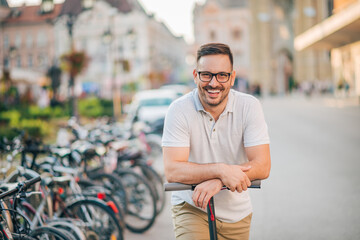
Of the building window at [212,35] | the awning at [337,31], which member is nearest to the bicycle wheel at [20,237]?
the awning at [337,31]

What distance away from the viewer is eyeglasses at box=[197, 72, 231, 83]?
2481 millimetres

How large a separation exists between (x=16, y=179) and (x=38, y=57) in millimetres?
52992

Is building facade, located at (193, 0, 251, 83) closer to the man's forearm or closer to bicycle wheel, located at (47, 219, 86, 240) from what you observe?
bicycle wheel, located at (47, 219, 86, 240)

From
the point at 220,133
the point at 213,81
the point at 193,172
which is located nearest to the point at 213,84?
the point at 213,81

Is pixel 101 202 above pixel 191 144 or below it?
below

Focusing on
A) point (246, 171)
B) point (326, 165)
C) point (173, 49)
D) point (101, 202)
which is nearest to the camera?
point (246, 171)

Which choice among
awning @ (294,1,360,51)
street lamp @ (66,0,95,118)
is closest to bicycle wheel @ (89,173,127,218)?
street lamp @ (66,0,95,118)

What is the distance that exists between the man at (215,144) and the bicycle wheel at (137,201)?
2.65 metres

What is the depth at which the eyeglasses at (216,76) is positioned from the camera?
248 cm

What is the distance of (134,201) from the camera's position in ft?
17.9

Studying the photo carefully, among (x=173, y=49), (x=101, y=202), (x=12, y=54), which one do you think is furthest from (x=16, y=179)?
(x=173, y=49)

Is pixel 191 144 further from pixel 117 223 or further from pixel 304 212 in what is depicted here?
pixel 304 212

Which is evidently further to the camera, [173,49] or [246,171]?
[173,49]

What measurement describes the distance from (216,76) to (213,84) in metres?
0.05
